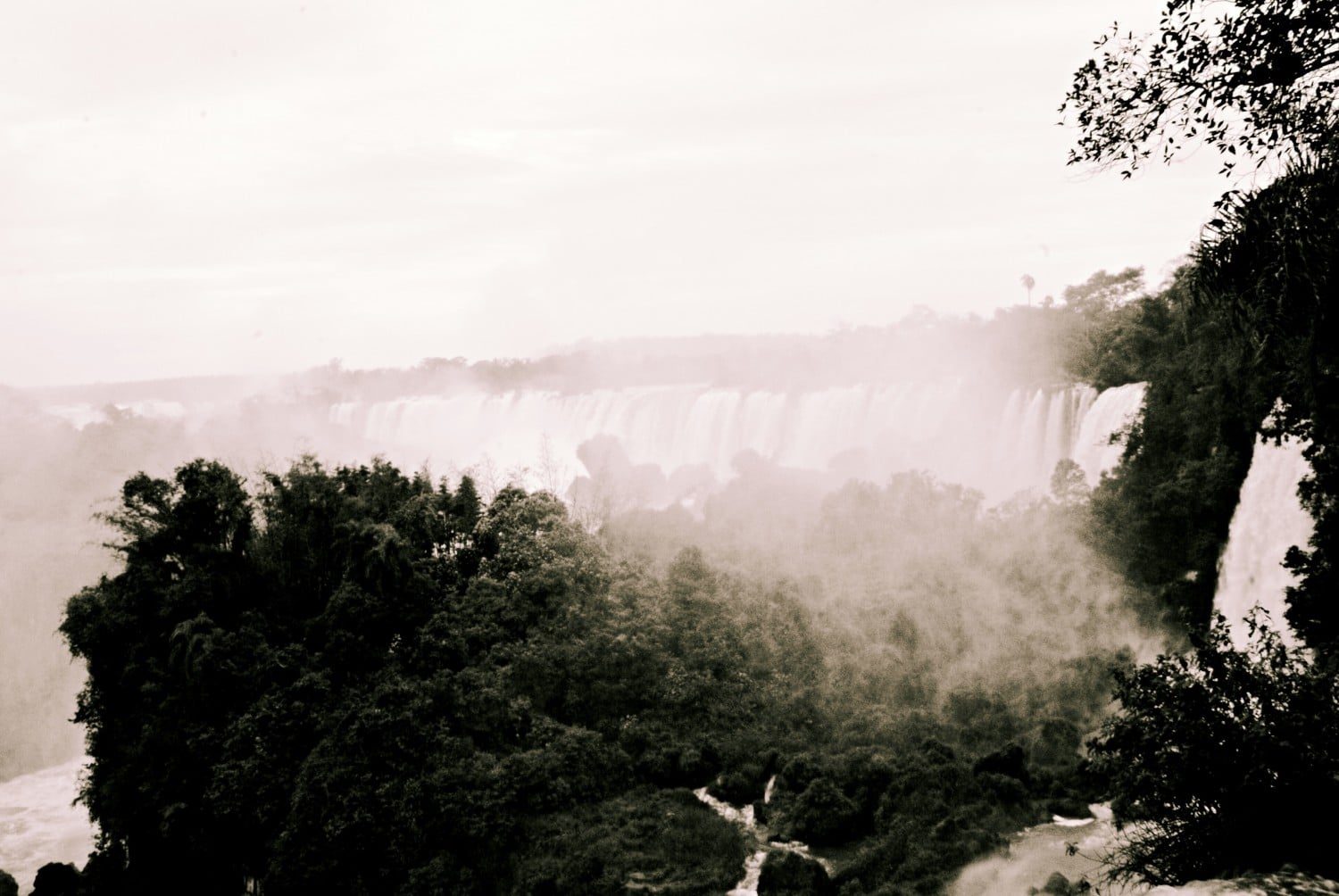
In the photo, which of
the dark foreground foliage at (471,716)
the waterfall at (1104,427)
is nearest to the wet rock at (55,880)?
the dark foreground foliage at (471,716)

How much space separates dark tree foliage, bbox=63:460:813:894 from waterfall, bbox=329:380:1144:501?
1496cm

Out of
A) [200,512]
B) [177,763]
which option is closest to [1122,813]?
[177,763]

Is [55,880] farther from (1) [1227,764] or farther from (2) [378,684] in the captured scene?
(1) [1227,764]

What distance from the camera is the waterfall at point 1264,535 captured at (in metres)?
18.5

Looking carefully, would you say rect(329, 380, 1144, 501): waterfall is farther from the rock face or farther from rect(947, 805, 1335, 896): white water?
the rock face

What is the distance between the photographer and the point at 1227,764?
890 cm

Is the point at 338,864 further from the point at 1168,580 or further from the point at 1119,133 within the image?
the point at 1168,580

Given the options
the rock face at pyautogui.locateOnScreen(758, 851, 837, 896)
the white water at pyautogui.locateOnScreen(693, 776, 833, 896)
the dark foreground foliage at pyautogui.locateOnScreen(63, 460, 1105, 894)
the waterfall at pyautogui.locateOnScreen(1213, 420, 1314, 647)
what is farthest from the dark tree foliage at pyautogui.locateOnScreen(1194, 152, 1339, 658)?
the white water at pyautogui.locateOnScreen(693, 776, 833, 896)

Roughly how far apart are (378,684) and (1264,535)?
19.9m

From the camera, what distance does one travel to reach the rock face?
1623cm

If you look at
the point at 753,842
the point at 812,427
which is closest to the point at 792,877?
the point at 753,842

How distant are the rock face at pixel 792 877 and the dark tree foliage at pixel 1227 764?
743cm

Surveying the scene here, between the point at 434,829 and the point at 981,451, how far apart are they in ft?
93.8

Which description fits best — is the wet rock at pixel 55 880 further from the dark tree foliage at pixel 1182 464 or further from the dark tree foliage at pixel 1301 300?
the dark tree foliage at pixel 1182 464
